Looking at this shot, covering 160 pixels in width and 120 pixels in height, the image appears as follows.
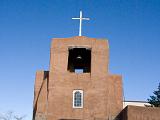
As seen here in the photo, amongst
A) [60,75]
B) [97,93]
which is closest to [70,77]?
[60,75]

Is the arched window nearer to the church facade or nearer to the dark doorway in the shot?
the church facade

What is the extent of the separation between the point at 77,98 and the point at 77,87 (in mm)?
962

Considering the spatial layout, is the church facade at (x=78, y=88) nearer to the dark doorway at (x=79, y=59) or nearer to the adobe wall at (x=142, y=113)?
the dark doorway at (x=79, y=59)

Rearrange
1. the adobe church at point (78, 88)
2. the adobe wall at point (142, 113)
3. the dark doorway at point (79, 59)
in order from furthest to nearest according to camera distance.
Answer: the dark doorway at point (79, 59), the adobe church at point (78, 88), the adobe wall at point (142, 113)

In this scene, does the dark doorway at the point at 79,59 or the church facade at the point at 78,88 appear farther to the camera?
the dark doorway at the point at 79,59

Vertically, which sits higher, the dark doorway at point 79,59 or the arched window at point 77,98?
the dark doorway at point 79,59

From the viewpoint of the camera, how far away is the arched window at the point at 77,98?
2980 cm

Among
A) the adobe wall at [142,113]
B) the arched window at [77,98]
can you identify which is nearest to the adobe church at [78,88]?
the arched window at [77,98]

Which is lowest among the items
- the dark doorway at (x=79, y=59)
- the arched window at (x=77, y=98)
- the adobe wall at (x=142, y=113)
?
the adobe wall at (x=142, y=113)

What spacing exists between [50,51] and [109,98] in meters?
6.76

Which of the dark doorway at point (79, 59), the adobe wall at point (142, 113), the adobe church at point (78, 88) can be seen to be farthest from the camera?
the dark doorway at point (79, 59)

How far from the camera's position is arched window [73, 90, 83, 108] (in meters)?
29.8

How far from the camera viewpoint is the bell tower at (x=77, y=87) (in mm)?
29469

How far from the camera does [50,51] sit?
104 feet
